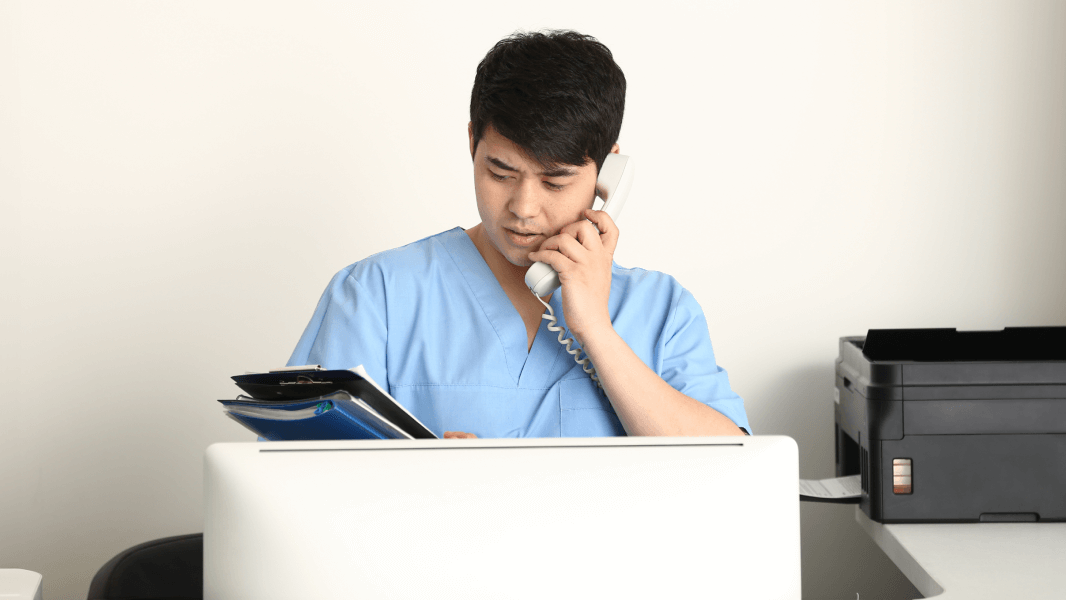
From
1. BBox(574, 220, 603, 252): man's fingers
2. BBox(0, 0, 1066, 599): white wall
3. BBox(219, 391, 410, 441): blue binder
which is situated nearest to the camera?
BBox(219, 391, 410, 441): blue binder

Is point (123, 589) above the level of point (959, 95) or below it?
below

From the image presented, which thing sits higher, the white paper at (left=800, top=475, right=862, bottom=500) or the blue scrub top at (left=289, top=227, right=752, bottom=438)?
the blue scrub top at (left=289, top=227, right=752, bottom=438)

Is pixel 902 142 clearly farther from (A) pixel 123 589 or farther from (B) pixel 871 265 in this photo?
(A) pixel 123 589

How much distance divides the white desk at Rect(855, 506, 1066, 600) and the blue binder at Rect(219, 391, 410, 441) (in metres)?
0.73

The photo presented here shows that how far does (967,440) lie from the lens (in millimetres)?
1371

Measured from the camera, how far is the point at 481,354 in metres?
1.25

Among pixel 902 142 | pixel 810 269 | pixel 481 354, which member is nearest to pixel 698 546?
pixel 481 354

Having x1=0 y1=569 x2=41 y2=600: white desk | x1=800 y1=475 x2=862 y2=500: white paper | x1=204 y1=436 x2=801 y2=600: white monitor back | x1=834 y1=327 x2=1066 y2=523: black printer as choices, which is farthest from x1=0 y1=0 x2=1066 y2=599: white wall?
x1=204 y1=436 x2=801 y2=600: white monitor back

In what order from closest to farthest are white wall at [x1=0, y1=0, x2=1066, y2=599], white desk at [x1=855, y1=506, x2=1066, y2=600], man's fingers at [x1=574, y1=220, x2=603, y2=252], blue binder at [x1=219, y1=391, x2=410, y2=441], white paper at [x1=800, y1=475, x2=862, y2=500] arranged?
1. blue binder at [x1=219, y1=391, x2=410, y2=441]
2. white desk at [x1=855, y1=506, x2=1066, y2=600]
3. man's fingers at [x1=574, y1=220, x2=603, y2=252]
4. white paper at [x1=800, y1=475, x2=862, y2=500]
5. white wall at [x1=0, y1=0, x2=1066, y2=599]

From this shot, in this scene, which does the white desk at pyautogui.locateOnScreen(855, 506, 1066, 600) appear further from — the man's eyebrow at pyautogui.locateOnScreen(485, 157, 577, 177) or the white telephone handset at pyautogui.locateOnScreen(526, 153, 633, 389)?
the man's eyebrow at pyautogui.locateOnScreen(485, 157, 577, 177)

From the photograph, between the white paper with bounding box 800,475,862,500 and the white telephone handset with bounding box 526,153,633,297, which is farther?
the white paper with bounding box 800,475,862,500

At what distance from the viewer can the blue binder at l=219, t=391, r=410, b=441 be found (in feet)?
2.48

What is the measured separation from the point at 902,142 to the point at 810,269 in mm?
329

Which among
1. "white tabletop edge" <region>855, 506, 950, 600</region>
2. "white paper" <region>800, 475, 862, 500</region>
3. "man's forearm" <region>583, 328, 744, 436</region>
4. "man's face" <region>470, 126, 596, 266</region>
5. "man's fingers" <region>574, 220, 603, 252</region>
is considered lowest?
"white tabletop edge" <region>855, 506, 950, 600</region>
